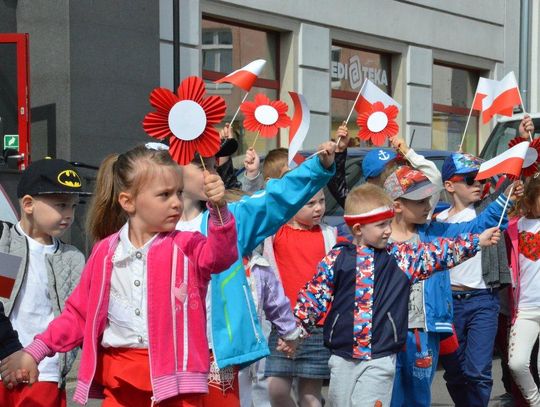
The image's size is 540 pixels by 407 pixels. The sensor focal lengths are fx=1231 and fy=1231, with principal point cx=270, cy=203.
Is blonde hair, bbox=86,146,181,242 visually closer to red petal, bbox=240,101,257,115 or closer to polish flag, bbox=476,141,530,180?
red petal, bbox=240,101,257,115

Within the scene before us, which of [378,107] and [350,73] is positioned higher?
[350,73]

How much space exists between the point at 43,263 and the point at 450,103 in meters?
16.1

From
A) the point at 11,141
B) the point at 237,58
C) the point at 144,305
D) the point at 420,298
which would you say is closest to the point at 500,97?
the point at 420,298

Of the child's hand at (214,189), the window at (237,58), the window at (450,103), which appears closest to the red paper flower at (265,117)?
the child's hand at (214,189)

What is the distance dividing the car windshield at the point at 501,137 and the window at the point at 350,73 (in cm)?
606

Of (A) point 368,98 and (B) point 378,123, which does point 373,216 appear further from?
(A) point 368,98

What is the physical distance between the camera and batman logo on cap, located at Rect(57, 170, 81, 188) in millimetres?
5551

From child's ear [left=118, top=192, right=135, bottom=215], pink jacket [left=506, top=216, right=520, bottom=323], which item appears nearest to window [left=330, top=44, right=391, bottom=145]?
pink jacket [left=506, top=216, right=520, bottom=323]

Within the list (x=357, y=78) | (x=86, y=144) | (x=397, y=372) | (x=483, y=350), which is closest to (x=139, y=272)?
(x=397, y=372)

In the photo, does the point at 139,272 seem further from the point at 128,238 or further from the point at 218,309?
the point at 218,309

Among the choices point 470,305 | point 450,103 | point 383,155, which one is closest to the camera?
point 470,305

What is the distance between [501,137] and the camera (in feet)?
37.7

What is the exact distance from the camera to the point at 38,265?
18.0 ft

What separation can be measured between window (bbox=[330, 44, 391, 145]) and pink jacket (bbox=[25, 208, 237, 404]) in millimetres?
13252
